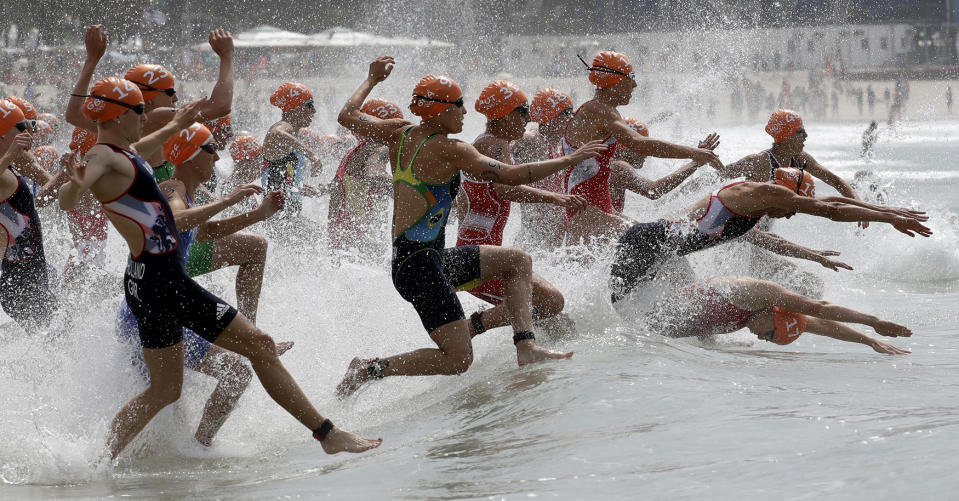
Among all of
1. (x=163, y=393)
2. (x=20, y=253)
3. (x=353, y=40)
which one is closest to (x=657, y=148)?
(x=163, y=393)

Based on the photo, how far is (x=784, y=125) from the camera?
8094 mm

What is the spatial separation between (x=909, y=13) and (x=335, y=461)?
4451cm

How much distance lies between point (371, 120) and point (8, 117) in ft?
7.46

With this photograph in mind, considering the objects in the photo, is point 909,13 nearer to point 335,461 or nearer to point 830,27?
point 830,27

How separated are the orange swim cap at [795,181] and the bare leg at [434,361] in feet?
7.03

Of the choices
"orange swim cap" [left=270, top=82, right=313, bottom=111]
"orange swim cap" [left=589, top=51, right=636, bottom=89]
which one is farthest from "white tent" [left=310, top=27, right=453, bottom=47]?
"orange swim cap" [left=589, top=51, right=636, bottom=89]

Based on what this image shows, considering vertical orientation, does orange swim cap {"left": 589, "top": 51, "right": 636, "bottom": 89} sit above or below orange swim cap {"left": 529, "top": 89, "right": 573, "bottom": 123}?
above

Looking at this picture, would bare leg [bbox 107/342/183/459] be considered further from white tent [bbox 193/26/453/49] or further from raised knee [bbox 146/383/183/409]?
white tent [bbox 193/26/453/49]

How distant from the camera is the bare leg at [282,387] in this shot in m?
4.88

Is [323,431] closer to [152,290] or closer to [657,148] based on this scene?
[152,290]

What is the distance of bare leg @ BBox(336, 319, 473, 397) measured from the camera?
5.63 m

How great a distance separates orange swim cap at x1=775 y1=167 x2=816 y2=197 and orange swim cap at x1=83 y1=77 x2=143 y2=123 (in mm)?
3653

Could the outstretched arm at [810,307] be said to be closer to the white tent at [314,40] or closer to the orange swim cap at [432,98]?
the orange swim cap at [432,98]

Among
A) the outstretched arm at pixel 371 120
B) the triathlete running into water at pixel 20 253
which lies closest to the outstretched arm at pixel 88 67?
the triathlete running into water at pixel 20 253
